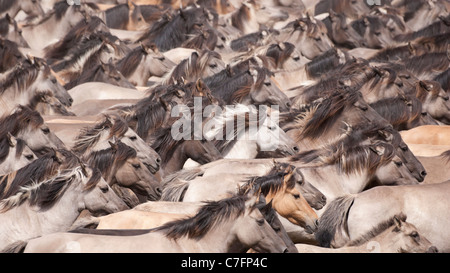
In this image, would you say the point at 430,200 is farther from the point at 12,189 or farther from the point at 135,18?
the point at 135,18

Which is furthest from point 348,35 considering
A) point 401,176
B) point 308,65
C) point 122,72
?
point 401,176

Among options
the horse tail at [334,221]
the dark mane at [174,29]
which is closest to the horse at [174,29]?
the dark mane at [174,29]

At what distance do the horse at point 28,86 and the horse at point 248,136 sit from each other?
2.50 m

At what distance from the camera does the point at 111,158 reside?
8.12 meters

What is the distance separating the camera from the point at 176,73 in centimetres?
1212

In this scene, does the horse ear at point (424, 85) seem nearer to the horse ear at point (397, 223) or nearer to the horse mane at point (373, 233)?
the horse mane at point (373, 233)

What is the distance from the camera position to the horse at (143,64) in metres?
13.1

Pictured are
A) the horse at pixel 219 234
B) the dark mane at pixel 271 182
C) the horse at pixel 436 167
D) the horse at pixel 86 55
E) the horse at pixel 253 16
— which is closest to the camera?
the horse at pixel 219 234

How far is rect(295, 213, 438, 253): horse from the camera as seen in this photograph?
6.71 metres

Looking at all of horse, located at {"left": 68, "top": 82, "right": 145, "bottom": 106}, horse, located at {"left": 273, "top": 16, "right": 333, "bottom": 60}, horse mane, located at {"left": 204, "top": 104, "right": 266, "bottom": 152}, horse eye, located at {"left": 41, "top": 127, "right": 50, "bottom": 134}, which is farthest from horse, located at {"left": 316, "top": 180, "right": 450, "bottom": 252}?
horse, located at {"left": 273, "top": 16, "right": 333, "bottom": 60}

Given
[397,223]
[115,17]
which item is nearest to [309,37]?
[115,17]

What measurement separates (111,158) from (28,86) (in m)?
3.13
